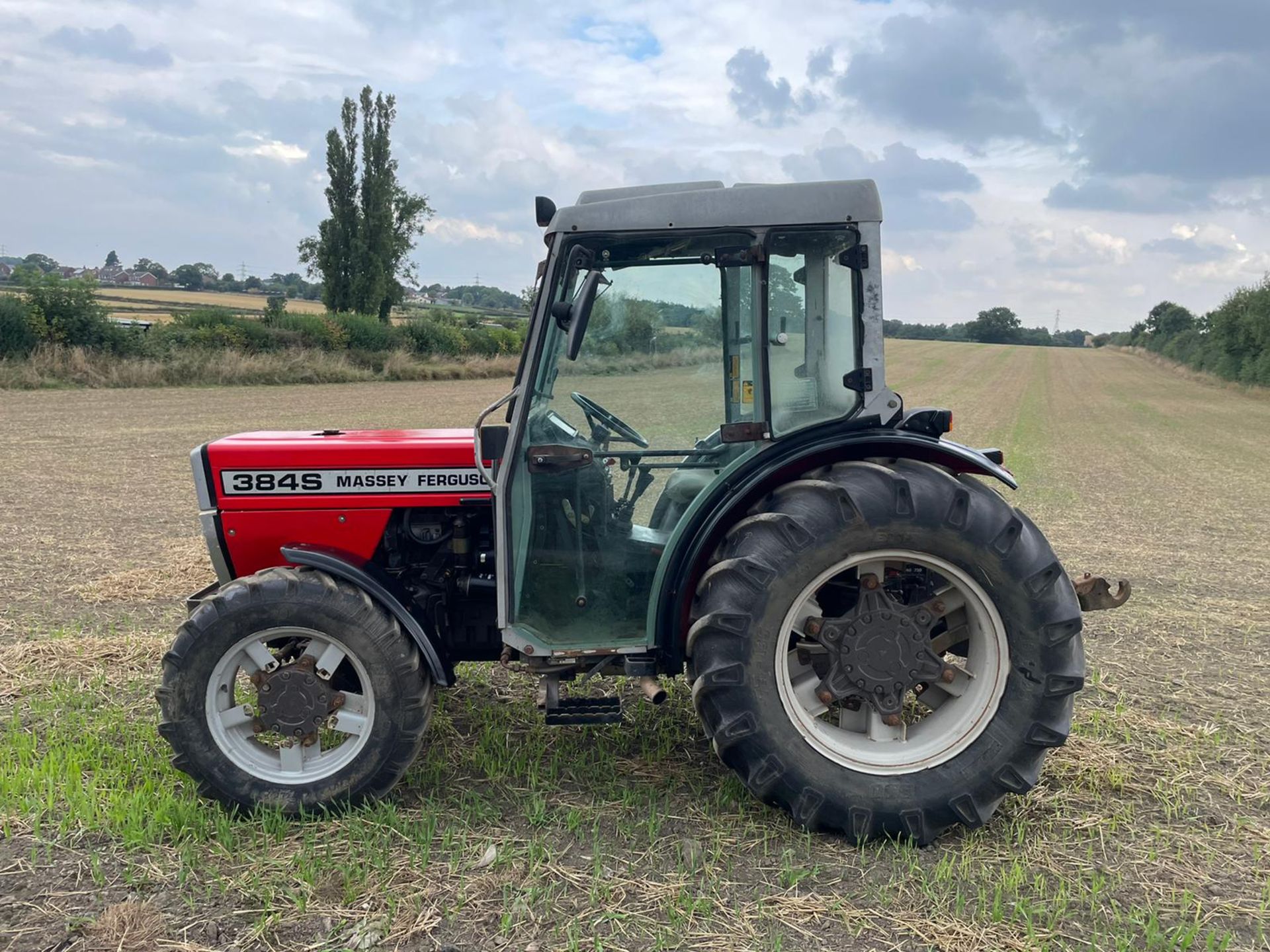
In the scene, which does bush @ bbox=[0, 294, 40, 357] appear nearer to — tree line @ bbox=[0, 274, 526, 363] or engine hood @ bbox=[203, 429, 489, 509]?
tree line @ bbox=[0, 274, 526, 363]

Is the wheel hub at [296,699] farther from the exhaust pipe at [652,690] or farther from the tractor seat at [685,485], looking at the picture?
the tractor seat at [685,485]

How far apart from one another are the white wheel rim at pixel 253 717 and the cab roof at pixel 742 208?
184 centimetres

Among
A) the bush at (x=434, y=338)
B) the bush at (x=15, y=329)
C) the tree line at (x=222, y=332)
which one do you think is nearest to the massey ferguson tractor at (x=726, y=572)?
the tree line at (x=222, y=332)

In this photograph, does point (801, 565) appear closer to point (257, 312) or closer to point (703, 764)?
point (703, 764)

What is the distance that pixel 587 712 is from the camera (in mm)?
3898

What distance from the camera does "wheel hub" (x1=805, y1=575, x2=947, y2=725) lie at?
12.0 ft

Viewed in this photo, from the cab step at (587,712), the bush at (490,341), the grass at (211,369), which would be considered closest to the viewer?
the cab step at (587,712)

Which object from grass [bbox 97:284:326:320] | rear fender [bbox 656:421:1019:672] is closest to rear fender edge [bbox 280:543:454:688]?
rear fender [bbox 656:421:1019:672]

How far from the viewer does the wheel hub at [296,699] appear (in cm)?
373

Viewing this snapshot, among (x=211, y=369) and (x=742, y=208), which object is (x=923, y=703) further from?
(x=211, y=369)

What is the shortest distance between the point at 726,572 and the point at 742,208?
50.8 inches

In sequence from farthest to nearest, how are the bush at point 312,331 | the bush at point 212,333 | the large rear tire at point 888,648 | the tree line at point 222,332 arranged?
the bush at point 312,331 < the bush at point 212,333 < the tree line at point 222,332 < the large rear tire at point 888,648

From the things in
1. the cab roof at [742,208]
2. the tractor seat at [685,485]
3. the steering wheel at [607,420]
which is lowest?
the tractor seat at [685,485]

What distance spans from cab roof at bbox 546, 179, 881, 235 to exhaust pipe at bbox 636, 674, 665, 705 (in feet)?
5.59
